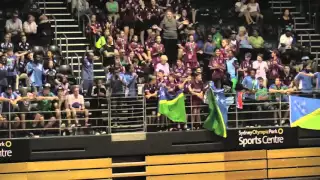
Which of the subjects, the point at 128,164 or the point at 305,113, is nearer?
the point at 128,164

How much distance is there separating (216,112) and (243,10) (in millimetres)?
6182

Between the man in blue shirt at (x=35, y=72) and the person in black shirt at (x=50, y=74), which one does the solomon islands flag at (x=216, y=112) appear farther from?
the man in blue shirt at (x=35, y=72)

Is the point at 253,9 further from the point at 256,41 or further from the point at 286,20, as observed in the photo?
the point at 256,41

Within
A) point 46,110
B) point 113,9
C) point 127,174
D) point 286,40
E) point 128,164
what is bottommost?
point 127,174

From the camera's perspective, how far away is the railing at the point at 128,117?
1365 centimetres

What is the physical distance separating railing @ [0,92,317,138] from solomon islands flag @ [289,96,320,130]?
18cm

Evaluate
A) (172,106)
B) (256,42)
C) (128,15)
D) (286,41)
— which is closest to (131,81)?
(172,106)

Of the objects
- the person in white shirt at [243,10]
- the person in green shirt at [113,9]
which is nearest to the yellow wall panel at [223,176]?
the person in green shirt at [113,9]

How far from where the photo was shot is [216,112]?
47.3 feet

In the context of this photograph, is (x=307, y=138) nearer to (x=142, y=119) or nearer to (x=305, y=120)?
(x=305, y=120)

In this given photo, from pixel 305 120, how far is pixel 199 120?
2668mm

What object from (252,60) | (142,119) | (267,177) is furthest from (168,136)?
(252,60)

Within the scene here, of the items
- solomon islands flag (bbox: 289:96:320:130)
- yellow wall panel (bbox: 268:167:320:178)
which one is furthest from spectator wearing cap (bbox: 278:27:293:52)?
yellow wall panel (bbox: 268:167:320:178)

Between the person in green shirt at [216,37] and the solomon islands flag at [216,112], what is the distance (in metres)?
3.47
